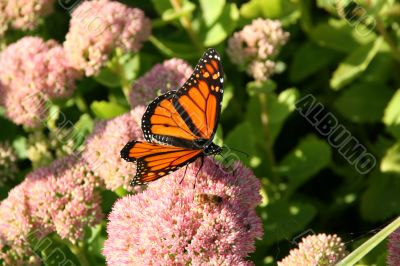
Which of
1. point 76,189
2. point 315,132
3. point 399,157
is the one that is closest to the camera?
point 76,189

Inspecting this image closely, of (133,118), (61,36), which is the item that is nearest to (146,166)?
(133,118)

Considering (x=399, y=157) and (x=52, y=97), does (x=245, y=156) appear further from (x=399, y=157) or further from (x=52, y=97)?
(x=52, y=97)

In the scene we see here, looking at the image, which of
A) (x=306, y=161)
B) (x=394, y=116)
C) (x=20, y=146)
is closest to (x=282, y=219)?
(x=306, y=161)

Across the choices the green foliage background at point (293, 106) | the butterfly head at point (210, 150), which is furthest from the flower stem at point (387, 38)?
the butterfly head at point (210, 150)

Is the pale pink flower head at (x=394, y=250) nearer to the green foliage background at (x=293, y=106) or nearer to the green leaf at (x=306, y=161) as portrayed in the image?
the green foliage background at (x=293, y=106)

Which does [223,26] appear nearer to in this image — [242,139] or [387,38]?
[242,139]

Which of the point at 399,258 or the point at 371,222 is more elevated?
the point at 371,222
